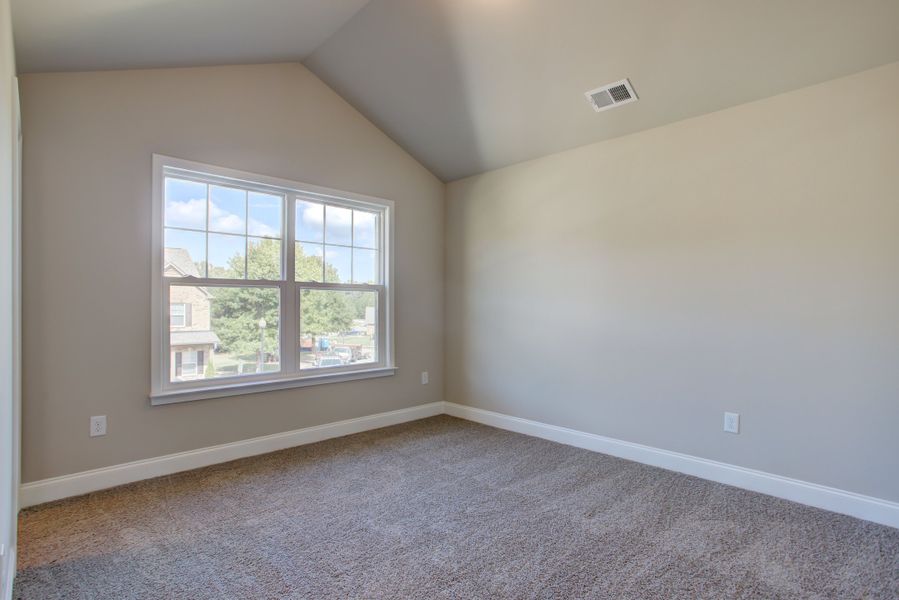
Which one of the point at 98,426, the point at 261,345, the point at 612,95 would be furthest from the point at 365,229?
the point at 98,426

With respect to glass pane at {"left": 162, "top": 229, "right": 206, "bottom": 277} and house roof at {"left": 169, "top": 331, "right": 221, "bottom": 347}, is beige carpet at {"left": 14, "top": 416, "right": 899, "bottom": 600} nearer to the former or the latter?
house roof at {"left": 169, "top": 331, "right": 221, "bottom": 347}

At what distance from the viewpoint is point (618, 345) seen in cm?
341

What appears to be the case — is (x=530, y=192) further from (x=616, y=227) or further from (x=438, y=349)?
(x=438, y=349)

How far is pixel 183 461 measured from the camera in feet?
9.93

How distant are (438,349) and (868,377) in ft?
10.5

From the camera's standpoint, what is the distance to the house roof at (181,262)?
3023mm

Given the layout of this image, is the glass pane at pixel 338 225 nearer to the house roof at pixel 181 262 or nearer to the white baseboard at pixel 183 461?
the house roof at pixel 181 262

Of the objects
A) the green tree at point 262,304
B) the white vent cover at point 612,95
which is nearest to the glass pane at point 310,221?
the green tree at point 262,304

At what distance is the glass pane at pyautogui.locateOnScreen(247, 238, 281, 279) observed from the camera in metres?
3.40

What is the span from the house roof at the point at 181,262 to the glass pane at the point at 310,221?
80cm

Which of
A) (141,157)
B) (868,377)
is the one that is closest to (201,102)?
(141,157)

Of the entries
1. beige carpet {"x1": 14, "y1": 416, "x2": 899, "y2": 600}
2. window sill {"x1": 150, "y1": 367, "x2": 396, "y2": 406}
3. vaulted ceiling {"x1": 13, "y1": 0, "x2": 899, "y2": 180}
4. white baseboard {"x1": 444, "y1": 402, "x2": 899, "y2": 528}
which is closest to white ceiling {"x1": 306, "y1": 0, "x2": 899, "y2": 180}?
vaulted ceiling {"x1": 13, "y1": 0, "x2": 899, "y2": 180}

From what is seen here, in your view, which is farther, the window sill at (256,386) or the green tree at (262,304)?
the green tree at (262,304)

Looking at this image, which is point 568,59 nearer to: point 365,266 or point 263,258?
point 365,266
